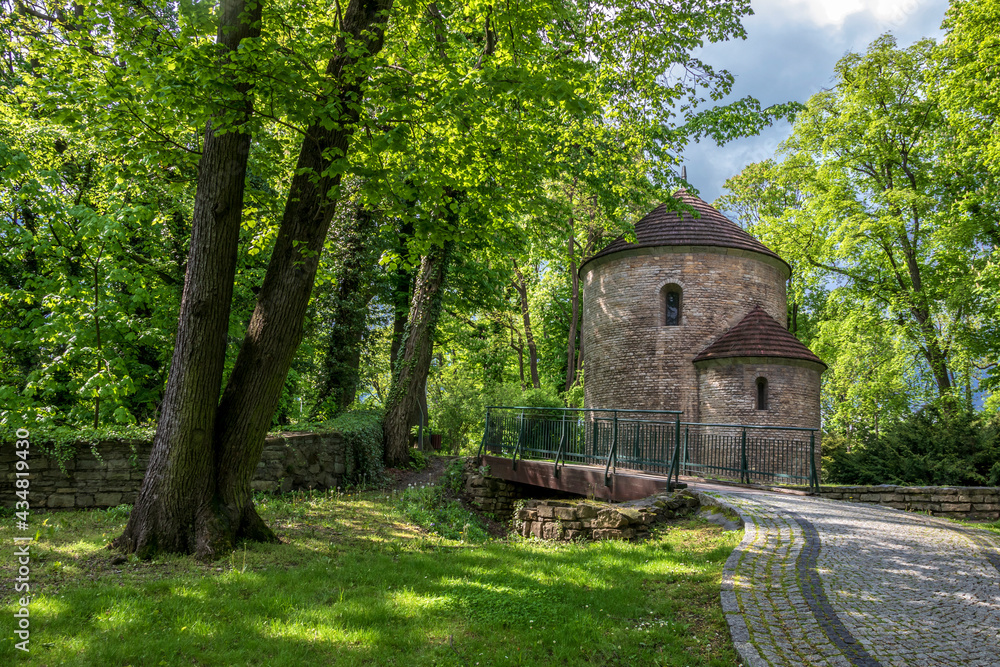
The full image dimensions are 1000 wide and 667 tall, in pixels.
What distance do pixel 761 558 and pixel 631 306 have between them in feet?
46.5

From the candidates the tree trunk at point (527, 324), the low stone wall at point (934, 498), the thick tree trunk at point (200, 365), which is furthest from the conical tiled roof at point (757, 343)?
the thick tree trunk at point (200, 365)

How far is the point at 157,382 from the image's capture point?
1170 centimetres

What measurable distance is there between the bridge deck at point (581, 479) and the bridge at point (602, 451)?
0.8 inches

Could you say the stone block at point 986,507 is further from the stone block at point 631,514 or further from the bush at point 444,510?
the bush at point 444,510

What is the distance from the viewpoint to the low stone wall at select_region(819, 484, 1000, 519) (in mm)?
11352

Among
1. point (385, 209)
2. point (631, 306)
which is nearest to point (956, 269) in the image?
point (631, 306)

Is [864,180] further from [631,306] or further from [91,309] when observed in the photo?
[91,309]

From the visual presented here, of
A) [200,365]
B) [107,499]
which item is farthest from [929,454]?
[107,499]

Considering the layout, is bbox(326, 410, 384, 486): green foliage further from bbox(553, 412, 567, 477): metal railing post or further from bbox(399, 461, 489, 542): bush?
bbox(553, 412, 567, 477): metal railing post

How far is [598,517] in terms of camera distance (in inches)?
344

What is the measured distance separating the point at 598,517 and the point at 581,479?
384cm

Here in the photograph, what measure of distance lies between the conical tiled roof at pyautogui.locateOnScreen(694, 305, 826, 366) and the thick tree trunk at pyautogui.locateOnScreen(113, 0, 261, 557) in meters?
15.0

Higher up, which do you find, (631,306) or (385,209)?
(631,306)

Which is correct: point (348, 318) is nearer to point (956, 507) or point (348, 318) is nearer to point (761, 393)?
point (761, 393)
